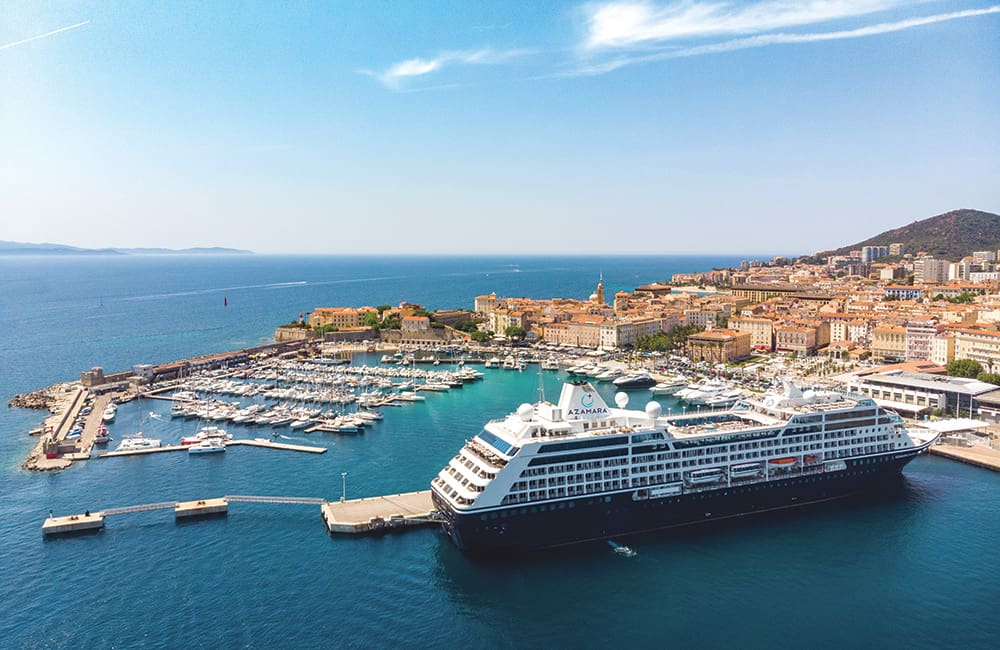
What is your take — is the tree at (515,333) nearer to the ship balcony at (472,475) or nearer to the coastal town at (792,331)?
the coastal town at (792,331)

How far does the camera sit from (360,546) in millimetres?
26594

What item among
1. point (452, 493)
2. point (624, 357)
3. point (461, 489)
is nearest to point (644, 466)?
point (461, 489)

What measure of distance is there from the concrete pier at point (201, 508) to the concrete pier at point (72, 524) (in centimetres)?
294

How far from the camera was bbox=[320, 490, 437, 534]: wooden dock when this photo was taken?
90.6ft

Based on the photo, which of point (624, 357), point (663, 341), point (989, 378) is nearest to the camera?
point (989, 378)

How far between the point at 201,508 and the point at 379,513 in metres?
7.81

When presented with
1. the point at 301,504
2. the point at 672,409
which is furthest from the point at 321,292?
the point at 301,504

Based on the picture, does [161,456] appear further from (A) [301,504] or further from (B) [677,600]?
(B) [677,600]

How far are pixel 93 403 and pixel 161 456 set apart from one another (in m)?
15.6

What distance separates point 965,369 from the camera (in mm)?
52531

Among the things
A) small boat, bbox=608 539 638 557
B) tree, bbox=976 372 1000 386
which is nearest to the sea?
small boat, bbox=608 539 638 557

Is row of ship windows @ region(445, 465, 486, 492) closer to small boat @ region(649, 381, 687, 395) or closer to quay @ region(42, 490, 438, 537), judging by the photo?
quay @ region(42, 490, 438, 537)

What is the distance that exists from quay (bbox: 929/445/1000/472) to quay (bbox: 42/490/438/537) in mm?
27811

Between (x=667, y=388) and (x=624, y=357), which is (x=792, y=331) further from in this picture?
(x=667, y=388)
